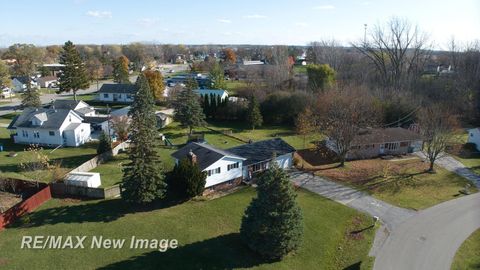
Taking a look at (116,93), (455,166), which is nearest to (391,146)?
(455,166)

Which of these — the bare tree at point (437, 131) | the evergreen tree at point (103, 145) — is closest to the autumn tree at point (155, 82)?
the evergreen tree at point (103, 145)

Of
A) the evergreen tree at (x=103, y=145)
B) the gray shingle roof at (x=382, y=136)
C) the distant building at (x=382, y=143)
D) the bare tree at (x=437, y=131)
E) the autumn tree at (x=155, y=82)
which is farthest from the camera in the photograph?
the autumn tree at (x=155, y=82)

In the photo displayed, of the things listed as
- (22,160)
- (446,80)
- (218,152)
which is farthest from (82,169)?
(446,80)

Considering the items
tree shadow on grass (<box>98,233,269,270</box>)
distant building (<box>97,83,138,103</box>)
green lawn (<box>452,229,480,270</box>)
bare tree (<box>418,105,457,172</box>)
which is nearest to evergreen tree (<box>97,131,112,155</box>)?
tree shadow on grass (<box>98,233,269,270</box>)

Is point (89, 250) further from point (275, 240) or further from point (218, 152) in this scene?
point (218, 152)

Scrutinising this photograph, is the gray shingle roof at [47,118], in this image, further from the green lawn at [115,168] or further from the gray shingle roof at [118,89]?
the gray shingle roof at [118,89]

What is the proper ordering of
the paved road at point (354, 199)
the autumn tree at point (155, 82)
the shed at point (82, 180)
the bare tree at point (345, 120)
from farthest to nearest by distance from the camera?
1. the autumn tree at point (155, 82)
2. the bare tree at point (345, 120)
3. the shed at point (82, 180)
4. the paved road at point (354, 199)

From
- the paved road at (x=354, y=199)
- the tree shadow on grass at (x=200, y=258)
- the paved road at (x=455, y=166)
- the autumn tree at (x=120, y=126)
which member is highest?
the autumn tree at (x=120, y=126)
